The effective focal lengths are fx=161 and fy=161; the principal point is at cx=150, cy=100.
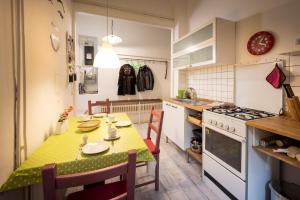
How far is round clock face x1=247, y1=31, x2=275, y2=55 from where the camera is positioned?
5.06 feet

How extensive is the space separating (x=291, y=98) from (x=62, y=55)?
7.15ft

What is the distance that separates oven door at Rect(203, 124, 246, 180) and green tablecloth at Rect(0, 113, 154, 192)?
29.3 inches

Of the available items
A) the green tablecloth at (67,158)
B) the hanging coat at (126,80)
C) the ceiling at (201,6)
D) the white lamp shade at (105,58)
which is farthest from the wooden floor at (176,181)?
the hanging coat at (126,80)

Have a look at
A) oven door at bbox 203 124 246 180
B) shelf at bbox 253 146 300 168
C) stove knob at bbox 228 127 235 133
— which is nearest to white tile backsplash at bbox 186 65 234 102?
oven door at bbox 203 124 246 180

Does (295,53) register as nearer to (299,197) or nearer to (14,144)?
(299,197)

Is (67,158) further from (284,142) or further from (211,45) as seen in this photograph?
(211,45)

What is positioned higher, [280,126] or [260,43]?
[260,43]

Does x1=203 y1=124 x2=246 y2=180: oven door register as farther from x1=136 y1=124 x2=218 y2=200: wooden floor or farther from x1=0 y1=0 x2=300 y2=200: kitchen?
x1=136 y1=124 x2=218 y2=200: wooden floor

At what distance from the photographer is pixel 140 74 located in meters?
4.14

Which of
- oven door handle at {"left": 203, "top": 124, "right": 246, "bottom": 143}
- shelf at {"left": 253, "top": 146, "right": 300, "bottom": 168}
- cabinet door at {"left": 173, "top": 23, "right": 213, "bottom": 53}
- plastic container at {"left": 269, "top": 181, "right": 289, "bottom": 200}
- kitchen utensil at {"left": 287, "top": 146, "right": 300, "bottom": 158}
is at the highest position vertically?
cabinet door at {"left": 173, "top": 23, "right": 213, "bottom": 53}

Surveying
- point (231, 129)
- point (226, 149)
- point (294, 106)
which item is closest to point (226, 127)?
point (231, 129)

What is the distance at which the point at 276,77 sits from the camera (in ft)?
4.71

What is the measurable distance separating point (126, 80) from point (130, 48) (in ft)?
2.68

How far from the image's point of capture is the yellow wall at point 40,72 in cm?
104
